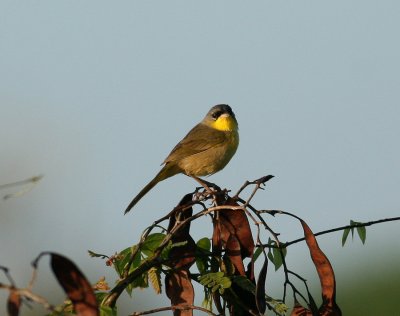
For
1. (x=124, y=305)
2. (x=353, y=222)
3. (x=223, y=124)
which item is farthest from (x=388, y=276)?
(x=353, y=222)

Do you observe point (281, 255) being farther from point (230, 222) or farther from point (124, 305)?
point (124, 305)

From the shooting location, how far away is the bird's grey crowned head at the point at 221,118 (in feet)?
25.4

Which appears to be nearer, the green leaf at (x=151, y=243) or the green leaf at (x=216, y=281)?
the green leaf at (x=216, y=281)

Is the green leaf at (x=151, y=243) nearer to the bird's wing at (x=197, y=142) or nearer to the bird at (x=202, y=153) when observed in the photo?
the bird at (x=202, y=153)

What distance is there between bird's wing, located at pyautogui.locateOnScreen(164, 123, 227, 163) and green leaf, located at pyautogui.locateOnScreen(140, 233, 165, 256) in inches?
164

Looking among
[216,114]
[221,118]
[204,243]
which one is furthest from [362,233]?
[216,114]

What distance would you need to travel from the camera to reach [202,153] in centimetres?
710

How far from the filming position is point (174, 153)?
280 inches

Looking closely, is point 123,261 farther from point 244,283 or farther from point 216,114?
point 216,114

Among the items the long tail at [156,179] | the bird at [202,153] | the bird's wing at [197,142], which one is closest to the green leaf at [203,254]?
the long tail at [156,179]

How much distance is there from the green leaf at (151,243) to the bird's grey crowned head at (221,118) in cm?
488

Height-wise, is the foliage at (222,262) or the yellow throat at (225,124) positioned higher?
the yellow throat at (225,124)

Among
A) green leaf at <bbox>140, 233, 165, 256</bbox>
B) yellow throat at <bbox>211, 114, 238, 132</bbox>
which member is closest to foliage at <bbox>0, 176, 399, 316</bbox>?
green leaf at <bbox>140, 233, 165, 256</bbox>

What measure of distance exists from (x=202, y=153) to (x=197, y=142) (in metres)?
0.25
